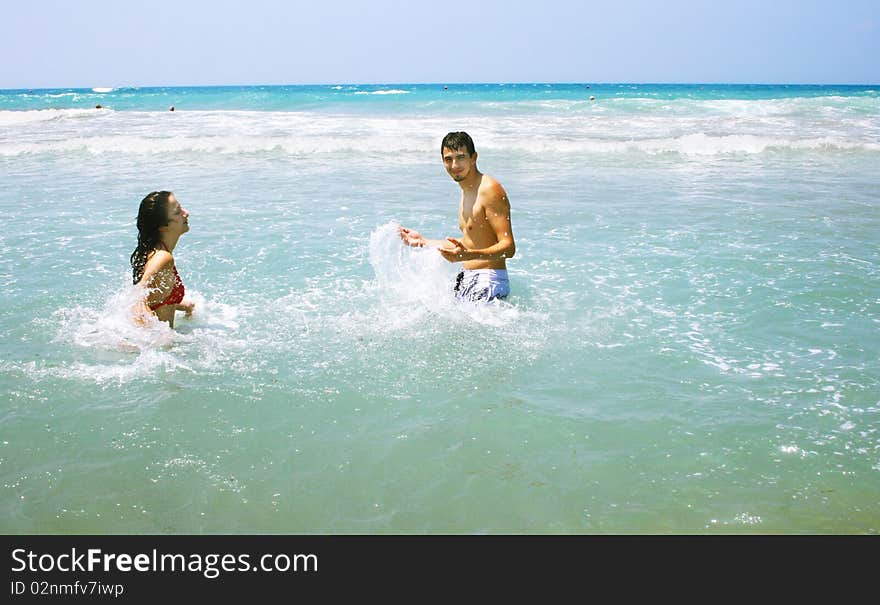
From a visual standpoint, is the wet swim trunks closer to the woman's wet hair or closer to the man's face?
the man's face

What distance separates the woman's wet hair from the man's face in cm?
216

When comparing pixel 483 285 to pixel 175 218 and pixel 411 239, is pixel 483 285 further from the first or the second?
pixel 175 218

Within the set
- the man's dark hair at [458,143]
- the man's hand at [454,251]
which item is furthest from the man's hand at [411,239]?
the man's dark hair at [458,143]

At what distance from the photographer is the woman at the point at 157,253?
4.84m

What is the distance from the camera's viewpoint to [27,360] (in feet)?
15.2

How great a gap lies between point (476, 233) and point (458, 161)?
661 millimetres

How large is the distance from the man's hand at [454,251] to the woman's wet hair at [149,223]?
7.11 feet

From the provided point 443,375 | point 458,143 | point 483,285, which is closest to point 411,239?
point 483,285

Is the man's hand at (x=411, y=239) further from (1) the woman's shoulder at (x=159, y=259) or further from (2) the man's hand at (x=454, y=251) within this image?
(1) the woman's shoulder at (x=159, y=259)

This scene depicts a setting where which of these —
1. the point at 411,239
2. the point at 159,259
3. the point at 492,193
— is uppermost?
the point at 492,193

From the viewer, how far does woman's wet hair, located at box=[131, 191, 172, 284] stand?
4.86 metres

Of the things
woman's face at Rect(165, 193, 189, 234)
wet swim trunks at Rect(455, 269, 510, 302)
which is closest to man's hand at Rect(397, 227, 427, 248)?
wet swim trunks at Rect(455, 269, 510, 302)

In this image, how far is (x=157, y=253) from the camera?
193 inches

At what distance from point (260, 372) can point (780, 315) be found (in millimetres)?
4200
